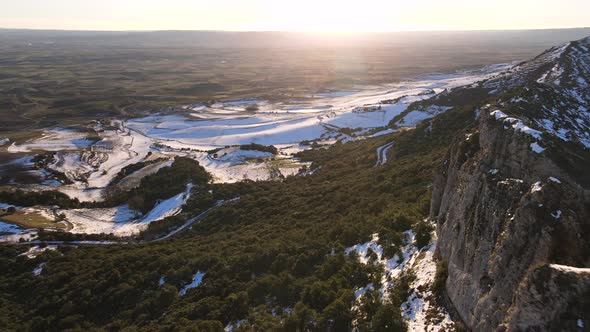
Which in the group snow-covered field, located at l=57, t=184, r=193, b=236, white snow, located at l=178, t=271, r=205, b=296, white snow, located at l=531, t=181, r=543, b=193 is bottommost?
snow-covered field, located at l=57, t=184, r=193, b=236

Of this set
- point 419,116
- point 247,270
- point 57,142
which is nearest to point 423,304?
point 247,270

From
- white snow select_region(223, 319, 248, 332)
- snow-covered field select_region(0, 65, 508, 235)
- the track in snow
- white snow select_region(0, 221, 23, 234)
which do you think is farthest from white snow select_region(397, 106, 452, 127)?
white snow select_region(0, 221, 23, 234)

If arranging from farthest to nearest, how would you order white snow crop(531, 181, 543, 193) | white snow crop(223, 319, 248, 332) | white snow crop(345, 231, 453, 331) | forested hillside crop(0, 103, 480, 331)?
white snow crop(223, 319, 248, 332), forested hillside crop(0, 103, 480, 331), white snow crop(345, 231, 453, 331), white snow crop(531, 181, 543, 193)

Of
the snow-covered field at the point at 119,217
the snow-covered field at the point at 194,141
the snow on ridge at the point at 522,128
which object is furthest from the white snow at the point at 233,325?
the snow-covered field at the point at 194,141

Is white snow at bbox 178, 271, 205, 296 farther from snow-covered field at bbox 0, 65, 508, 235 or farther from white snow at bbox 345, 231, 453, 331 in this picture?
snow-covered field at bbox 0, 65, 508, 235

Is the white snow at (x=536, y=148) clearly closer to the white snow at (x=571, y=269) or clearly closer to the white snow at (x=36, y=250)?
the white snow at (x=571, y=269)

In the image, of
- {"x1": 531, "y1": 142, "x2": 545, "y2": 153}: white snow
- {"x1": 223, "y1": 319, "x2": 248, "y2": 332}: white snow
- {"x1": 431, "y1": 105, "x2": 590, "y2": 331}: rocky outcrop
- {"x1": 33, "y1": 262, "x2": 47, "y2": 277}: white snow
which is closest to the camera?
{"x1": 431, "y1": 105, "x2": 590, "y2": 331}: rocky outcrop
